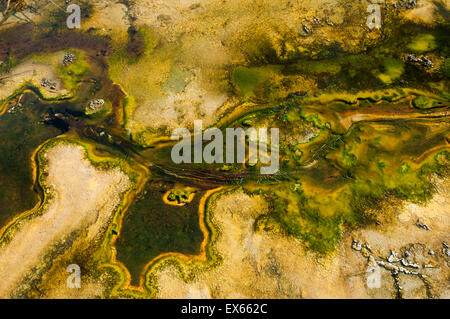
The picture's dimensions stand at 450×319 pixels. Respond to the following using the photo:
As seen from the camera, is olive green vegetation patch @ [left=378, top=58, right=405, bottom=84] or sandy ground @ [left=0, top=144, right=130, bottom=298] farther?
olive green vegetation patch @ [left=378, top=58, right=405, bottom=84]

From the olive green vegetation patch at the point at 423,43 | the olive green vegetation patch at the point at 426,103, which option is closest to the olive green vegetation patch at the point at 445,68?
the olive green vegetation patch at the point at 423,43

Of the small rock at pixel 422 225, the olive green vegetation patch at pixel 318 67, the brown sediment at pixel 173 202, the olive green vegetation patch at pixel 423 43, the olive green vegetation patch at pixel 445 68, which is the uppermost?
the olive green vegetation patch at pixel 423 43

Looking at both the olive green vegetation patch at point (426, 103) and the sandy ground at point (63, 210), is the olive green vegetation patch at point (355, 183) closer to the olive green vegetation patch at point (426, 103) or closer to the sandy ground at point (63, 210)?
the olive green vegetation patch at point (426, 103)

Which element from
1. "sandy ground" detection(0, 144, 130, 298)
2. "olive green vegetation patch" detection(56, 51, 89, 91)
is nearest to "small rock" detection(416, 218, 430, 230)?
"sandy ground" detection(0, 144, 130, 298)

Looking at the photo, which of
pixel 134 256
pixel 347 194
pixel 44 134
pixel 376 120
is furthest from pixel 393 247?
pixel 44 134

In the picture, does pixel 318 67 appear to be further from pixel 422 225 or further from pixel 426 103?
pixel 422 225

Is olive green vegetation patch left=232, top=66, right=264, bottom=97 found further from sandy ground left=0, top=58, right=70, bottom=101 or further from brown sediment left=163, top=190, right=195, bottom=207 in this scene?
sandy ground left=0, top=58, right=70, bottom=101
